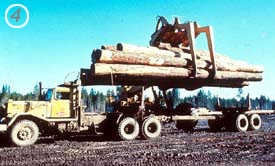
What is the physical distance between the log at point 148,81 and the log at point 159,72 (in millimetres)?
226

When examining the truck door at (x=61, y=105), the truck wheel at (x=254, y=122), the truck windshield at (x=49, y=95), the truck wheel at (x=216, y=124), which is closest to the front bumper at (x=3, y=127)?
the truck door at (x=61, y=105)

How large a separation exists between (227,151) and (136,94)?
7.34 metres

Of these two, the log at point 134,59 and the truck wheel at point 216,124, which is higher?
the log at point 134,59

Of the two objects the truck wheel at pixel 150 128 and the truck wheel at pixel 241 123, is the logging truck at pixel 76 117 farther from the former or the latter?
the truck wheel at pixel 241 123

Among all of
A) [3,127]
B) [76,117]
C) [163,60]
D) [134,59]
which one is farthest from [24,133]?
[163,60]

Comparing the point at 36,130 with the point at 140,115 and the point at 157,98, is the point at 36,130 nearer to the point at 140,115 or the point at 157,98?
the point at 140,115

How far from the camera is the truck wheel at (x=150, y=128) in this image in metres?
12.9

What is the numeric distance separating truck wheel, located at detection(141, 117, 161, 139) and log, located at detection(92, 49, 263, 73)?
8.47ft

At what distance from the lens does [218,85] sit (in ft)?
55.2

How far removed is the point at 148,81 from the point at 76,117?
4216mm

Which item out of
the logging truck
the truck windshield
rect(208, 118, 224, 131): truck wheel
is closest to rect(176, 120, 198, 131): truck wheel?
rect(208, 118, 224, 131): truck wheel

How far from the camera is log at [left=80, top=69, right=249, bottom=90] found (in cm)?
1270

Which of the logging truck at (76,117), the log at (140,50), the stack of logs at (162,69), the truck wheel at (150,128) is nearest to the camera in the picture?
the logging truck at (76,117)

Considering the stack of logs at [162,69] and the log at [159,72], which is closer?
the log at [159,72]
